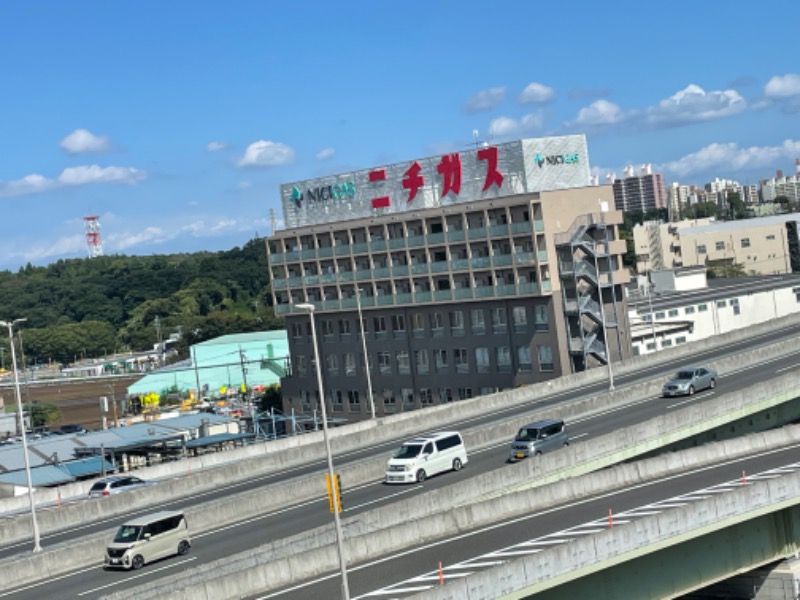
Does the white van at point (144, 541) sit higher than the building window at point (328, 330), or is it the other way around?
the building window at point (328, 330)

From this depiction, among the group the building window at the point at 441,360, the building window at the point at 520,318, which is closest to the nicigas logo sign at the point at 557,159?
the building window at the point at 520,318

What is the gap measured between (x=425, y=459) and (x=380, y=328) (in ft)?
160

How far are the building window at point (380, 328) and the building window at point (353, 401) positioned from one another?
5.63 meters

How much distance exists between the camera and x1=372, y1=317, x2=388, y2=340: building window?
96.1 m

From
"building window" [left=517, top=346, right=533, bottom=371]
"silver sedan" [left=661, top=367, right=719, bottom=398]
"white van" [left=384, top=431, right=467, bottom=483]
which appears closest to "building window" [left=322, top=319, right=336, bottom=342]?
"building window" [left=517, top=346, right=533, bottom=371]

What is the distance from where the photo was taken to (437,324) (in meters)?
92.5

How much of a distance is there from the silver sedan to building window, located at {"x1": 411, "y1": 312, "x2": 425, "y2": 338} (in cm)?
3253

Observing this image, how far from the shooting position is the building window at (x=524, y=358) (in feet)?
283

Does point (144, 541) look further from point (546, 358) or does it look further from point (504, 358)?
point (504, 358)

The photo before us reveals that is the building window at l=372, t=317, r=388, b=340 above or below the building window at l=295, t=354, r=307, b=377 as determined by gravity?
above

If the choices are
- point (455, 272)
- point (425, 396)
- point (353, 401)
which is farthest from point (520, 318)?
point (353, 401)

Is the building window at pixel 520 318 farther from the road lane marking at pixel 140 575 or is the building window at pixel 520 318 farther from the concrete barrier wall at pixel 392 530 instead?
the road lane marking at pixel 140 575

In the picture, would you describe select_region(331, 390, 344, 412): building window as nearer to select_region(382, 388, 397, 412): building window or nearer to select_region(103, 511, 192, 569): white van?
select_region(382, 388, 397, 412): building window

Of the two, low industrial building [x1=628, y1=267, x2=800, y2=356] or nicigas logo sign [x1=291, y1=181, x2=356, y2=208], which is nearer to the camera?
nicigas logo sign [x1=291, y1=181, x2=356, y2=208]
